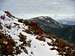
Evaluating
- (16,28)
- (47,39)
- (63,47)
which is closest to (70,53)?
(63,47)

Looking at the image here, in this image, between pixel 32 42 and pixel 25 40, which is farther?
pixel 32 42

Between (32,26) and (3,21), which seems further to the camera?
(32,26)

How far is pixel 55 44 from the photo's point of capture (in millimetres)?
32531

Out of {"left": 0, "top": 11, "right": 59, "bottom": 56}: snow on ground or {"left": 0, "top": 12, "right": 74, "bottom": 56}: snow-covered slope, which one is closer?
{"left": 0, "top": 12, "right": 74, "bottom": 56}: snow-covered slope

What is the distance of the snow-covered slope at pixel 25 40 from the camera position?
25961 mm

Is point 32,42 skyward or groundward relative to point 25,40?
groundward

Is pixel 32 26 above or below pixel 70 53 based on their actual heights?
above

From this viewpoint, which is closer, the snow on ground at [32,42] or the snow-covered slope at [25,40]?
the snow-covered slope at [25,40]

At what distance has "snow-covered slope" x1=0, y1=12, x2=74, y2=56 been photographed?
2596cm

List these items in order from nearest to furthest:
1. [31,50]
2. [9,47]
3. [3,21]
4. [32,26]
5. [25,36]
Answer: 1. [9,47]
2. [31,50]
3. [25,36]
4. [3,21]
5. [32,26]

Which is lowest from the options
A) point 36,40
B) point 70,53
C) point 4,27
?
point 70,53

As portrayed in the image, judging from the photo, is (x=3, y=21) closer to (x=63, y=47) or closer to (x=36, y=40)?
(x=36, y=40)

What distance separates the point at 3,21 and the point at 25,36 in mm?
4013

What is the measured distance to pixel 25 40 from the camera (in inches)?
1113
